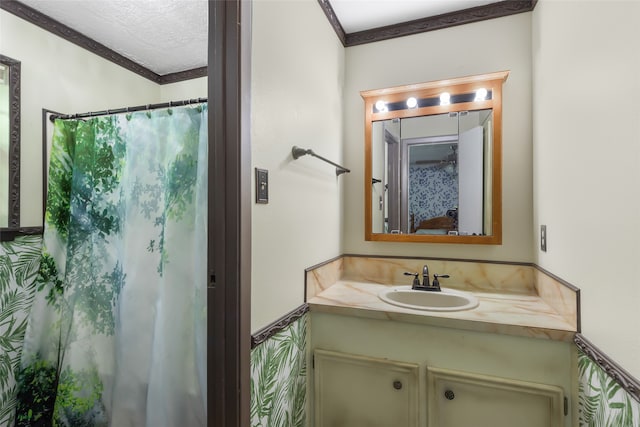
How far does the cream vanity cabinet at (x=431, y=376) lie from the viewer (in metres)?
1.12

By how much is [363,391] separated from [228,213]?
1.03 m

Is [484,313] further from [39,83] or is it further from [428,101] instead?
[39,83]

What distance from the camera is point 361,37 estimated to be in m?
1.93

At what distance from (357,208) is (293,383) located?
1.09 metres

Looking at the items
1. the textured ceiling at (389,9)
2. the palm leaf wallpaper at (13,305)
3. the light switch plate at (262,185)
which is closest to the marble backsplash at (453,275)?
the light switch plate at (262,185)

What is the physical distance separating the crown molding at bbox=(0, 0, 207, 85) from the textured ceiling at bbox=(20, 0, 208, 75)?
0.07ft

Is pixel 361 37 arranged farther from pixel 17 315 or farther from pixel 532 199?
pixel 17 315

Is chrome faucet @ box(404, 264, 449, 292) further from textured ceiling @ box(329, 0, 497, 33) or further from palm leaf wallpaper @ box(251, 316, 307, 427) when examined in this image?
textured ceiling @ box(329, 0, 497, 33)

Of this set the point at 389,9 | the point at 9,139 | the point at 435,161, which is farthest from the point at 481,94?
the point at 9,139

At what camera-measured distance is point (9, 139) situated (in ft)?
4.33

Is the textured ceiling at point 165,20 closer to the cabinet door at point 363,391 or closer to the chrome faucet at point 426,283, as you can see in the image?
the chrome faucet at point 426,283

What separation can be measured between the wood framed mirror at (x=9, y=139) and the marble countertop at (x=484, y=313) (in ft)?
4.68

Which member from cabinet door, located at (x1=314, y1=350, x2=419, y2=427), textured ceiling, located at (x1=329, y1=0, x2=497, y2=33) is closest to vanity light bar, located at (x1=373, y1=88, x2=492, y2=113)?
textured ceiling, located at (x1=329, y1=0, x2=497, y2=33)

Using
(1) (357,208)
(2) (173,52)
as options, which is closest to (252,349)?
(1) (357,208)
